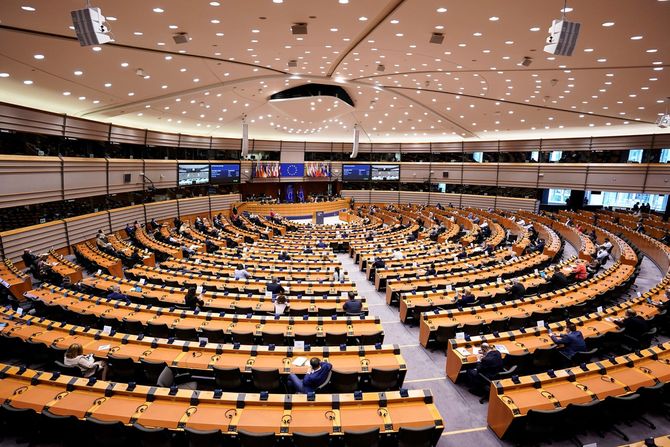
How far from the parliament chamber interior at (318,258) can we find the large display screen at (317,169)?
10983 mm

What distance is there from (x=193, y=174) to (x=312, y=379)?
26.9m

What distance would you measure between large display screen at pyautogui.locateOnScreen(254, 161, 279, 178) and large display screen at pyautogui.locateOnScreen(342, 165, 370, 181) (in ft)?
25.2

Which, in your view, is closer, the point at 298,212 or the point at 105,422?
the point at 105,422

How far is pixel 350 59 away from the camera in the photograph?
13.5 metres

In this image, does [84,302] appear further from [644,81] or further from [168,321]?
[644,81]

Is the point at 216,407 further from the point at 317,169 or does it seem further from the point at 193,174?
the point at 317,169

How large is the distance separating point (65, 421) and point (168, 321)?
3.75 metres

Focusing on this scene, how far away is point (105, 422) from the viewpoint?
479cm

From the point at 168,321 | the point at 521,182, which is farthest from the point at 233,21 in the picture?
the point at 521,182

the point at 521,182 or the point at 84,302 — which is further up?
the point at 521,182

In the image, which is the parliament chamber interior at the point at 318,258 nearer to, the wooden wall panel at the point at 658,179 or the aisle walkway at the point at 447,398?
the aisle walkway at the point at 447,398

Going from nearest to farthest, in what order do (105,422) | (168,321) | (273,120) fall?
1. (105,422)
2. (168,321)
3. (273,120)

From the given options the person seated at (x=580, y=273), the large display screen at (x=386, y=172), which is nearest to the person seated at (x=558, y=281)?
the person seated at (x=580, y=273)

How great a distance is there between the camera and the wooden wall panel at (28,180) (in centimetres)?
1473
